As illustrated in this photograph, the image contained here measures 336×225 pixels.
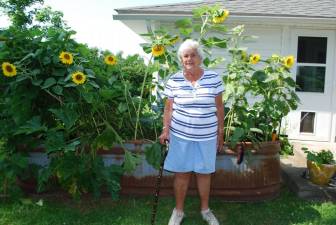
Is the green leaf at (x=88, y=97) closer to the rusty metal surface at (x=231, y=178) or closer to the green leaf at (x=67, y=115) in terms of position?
the green leaf at (x=67, y=115)

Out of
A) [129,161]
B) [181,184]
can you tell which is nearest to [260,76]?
[181,184]

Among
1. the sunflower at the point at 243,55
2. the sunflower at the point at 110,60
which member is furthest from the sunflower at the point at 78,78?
the sunflower at the point at 243,55

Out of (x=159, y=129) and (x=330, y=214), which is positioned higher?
(x=159, y=129)

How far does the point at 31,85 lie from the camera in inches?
149

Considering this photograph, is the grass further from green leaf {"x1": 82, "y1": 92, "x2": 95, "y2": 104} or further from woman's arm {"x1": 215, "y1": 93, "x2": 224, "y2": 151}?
green leaf {"x1": 82, "y1": 92, "x2": 95, "y2": 104}

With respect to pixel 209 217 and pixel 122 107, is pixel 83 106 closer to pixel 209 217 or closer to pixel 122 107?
pixel 122 107

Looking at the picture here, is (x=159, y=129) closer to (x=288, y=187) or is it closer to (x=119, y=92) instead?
(x=119, y=92)

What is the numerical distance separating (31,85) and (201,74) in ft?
4.81

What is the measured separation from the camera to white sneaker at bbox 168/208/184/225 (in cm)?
362

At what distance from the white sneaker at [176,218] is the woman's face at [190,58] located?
3.94 ft

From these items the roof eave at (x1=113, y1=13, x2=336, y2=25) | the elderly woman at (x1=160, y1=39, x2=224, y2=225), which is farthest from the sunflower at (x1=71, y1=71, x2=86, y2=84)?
the roof eave at (x1=113, y1=13, x2=336, y2=25)

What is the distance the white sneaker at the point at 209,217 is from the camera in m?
3.62

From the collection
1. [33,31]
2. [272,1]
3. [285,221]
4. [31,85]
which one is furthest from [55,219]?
[272,1]

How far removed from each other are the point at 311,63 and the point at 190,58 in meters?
4.87
